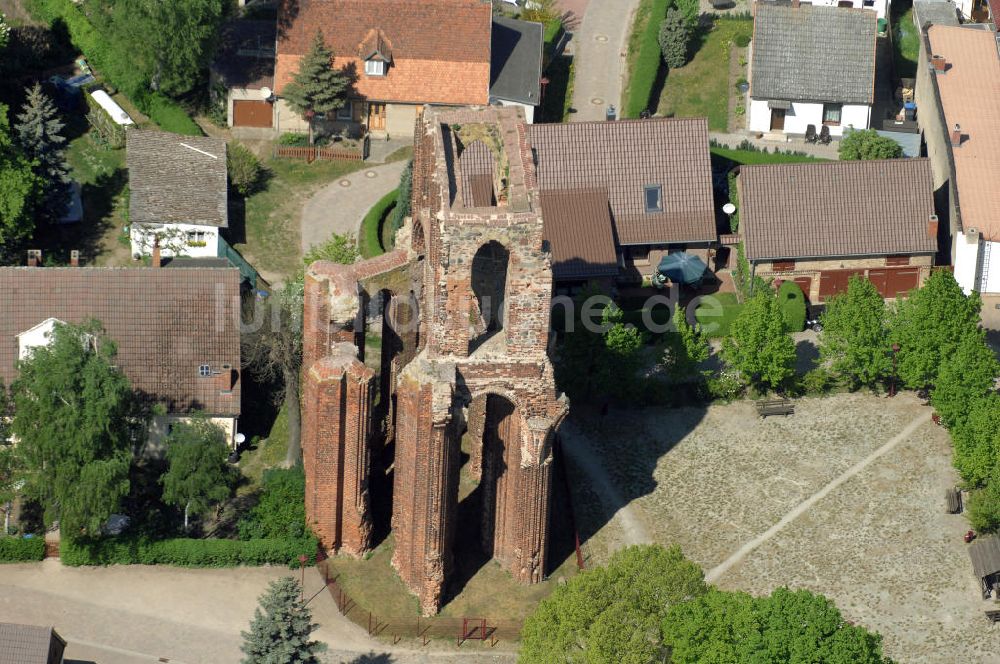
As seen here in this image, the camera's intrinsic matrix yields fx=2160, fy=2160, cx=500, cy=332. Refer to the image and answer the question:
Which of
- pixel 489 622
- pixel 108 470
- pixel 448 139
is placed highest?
pixel 448 139

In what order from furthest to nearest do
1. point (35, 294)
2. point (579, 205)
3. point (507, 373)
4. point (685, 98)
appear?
point (685, 98) < point (579, 205) < point (35, 294) < point (507, 373)

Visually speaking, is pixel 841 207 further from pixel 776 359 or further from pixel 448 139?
pixel 448 139

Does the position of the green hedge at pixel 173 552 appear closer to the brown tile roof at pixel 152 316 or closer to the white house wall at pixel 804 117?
the brown tile roof at pixel 152 316

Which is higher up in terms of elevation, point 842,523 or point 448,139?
point 448,139

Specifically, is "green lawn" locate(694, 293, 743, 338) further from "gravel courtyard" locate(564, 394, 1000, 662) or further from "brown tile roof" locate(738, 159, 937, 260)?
"gravel courtyard" locate(564, 394, 1000, 662)

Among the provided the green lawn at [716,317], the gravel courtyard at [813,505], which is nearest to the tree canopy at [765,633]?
the gravel courtyard at [813,505]

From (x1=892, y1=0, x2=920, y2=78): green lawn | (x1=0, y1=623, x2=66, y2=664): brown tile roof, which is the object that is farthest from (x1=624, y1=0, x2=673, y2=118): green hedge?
(x1=0, y1=623, x2=66, y2=664): brown tile roof

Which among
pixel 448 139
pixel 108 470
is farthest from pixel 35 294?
pixel 448 139
